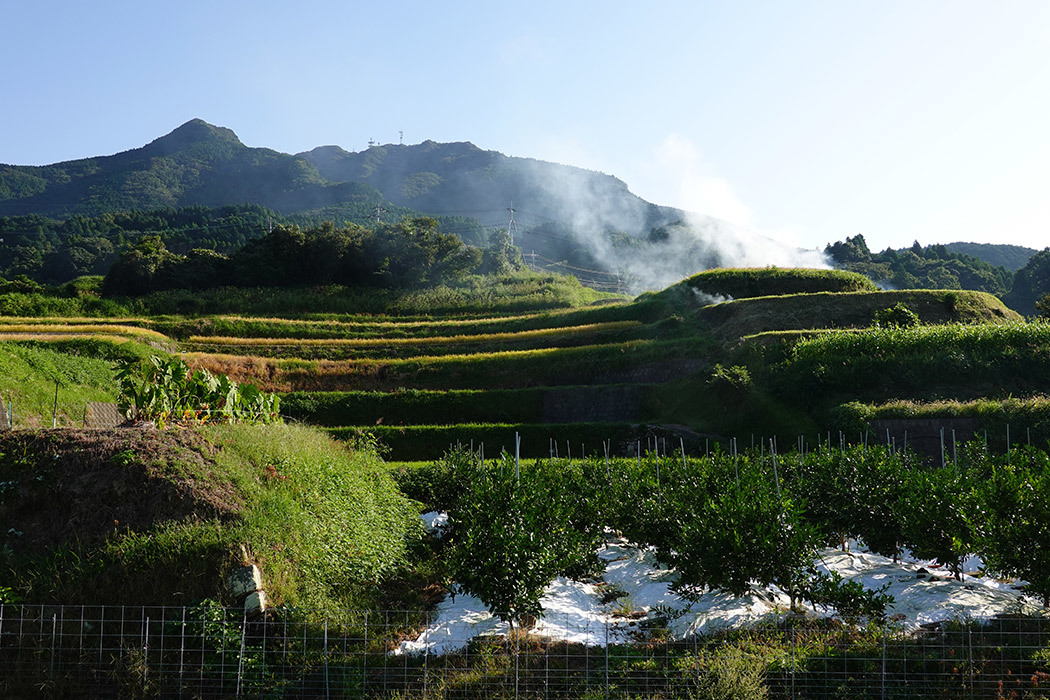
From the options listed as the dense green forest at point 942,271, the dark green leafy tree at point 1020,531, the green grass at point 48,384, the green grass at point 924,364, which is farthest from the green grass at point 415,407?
the dense green forest at point 942,271

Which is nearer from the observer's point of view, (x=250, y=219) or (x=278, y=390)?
(x=278, y=390)

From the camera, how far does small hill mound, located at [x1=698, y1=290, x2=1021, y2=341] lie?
36969mm

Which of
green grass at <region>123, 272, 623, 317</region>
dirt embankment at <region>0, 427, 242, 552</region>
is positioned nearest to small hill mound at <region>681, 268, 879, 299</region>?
green grass at <region>123, 272, 623, 317</region>

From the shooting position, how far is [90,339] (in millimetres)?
34562

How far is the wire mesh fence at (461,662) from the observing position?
9.02 metres

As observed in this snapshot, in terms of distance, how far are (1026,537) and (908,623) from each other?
84.0 inches

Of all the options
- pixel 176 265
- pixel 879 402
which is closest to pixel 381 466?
pixel 879 402

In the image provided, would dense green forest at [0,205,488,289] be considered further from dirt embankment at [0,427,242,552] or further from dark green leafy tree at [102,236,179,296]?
dirt embankment at [0,427,242,552]

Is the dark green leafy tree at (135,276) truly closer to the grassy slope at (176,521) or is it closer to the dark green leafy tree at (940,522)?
the grassy slope at (176,521)

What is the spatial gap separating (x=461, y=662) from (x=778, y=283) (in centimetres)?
3846

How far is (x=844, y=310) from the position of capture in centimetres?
3753

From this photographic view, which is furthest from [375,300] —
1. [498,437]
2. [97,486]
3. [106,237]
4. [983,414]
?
[106,237]

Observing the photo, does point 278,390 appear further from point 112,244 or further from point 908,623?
point 112,244

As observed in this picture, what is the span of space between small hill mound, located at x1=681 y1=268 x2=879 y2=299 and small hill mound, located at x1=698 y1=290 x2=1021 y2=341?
4.49 meters
